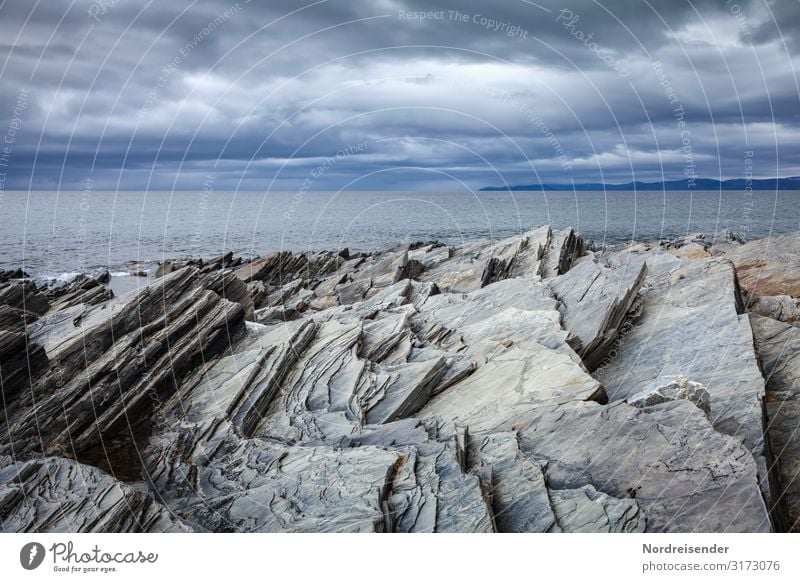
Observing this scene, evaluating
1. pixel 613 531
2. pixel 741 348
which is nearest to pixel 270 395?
pixel 613 531

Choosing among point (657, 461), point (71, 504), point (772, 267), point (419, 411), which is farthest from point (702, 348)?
point (71, 504)

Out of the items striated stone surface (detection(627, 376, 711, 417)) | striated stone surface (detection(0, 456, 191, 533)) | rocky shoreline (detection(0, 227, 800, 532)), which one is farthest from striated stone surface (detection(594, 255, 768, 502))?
striated stone surface (detection(0, 456, 191, 533))

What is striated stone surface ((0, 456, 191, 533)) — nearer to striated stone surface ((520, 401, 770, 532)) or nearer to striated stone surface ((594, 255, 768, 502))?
striated stone surface ((520, 401, 770, 532))

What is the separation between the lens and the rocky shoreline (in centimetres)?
1133

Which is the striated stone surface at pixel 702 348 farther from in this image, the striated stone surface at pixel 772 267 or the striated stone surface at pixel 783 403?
the striated stone surface at pixel 772 267

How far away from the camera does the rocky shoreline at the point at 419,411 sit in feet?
37.2

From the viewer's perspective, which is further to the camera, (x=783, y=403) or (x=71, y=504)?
(x=783, y=403)

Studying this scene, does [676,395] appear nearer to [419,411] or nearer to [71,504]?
[419,411]

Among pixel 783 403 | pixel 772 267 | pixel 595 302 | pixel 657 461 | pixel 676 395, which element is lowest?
pixel 657 461

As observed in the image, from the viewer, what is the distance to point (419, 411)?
16984 mm

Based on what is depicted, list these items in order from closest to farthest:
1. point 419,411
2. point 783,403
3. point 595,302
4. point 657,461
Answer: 1. point 657,461
2. point 783,403
3. point 419,411
4. point 595,302

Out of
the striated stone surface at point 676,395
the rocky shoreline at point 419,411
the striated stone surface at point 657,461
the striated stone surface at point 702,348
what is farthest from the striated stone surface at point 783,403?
the striated stone surface at point 676,395

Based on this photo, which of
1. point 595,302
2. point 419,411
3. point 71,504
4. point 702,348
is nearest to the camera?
point 71,504
